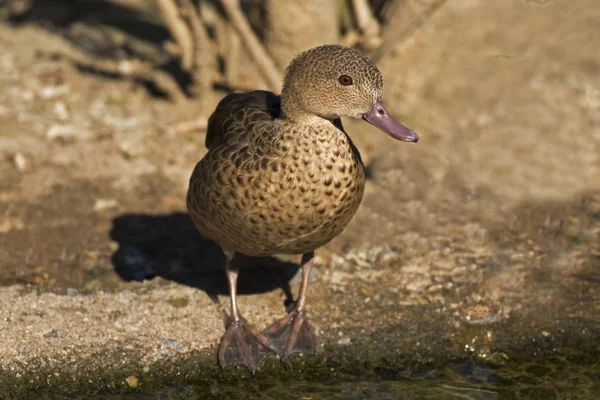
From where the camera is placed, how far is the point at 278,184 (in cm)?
416

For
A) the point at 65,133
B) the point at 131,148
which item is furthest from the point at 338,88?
the point at 65,133

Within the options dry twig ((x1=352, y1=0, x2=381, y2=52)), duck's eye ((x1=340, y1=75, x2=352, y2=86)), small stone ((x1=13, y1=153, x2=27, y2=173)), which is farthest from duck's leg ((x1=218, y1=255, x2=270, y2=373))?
dry twig ((x1=352, y1=0, x2=381, y2=52))

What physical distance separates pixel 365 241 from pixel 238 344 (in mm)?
1454

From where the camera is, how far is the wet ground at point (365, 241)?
4.66m

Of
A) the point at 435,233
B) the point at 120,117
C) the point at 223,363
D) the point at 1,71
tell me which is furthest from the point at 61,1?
the point at 223,363

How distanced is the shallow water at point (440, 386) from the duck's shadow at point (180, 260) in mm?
734

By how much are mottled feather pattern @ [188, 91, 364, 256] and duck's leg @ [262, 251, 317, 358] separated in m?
0.50

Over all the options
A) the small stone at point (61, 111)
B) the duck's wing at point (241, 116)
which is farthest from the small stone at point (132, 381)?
the small stone at point (61, 111)

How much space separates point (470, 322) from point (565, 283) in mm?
711

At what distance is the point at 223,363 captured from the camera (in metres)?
→ 4.66

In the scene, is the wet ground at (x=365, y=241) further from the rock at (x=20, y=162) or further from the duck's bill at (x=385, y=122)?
the duck's bill at (x=385, y=122)

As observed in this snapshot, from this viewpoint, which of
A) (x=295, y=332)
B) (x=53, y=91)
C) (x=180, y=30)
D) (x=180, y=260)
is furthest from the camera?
(x=53, y=91)

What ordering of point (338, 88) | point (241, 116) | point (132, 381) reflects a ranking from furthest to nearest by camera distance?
point (241, 116) → point (132, 381) → point (338, 88)

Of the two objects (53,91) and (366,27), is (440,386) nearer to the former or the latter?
(366,27)
